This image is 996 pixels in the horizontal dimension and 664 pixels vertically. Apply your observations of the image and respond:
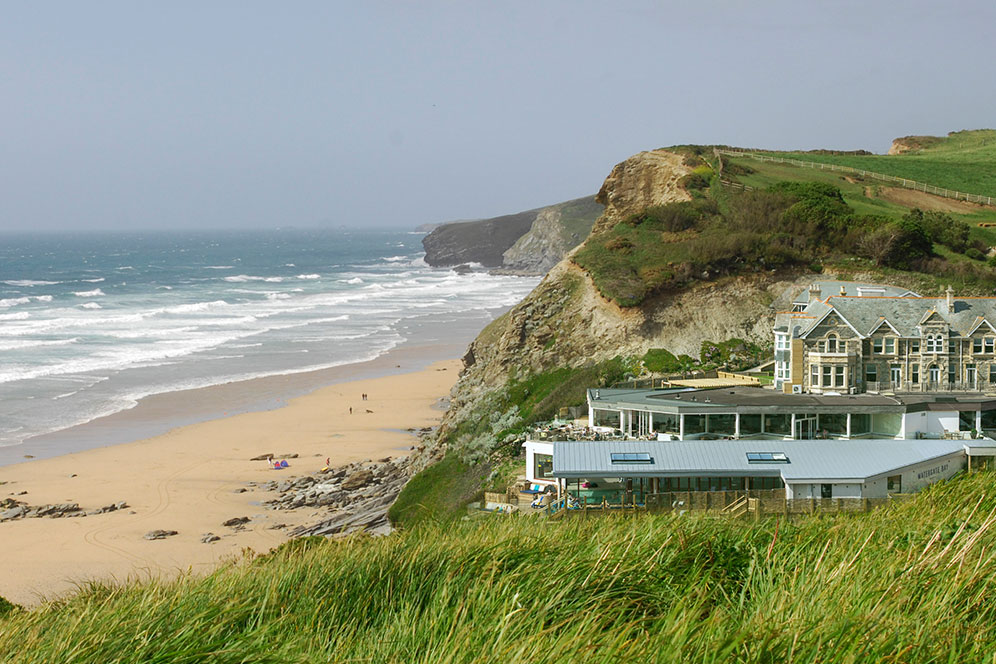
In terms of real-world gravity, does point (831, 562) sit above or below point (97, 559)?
above

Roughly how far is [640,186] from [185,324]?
1713 inches

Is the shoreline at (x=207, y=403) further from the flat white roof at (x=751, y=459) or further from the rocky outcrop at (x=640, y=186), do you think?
the flat white roof at (x=751, y=459)

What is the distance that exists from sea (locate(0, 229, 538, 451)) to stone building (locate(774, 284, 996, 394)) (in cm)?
3021

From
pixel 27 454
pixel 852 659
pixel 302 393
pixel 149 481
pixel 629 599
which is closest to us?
pixel 852 659

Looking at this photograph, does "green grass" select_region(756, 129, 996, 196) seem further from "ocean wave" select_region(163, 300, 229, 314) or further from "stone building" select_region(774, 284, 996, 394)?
"ocean wave" select_region(163, 300, 229, 314)

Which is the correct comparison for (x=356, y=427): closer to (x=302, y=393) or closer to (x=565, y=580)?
(x=302, y=393)

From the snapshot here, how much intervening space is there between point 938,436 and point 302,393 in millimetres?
33590

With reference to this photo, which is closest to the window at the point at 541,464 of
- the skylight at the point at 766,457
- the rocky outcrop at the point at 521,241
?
the skylight at the point at 766,457

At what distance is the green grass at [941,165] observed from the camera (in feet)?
198

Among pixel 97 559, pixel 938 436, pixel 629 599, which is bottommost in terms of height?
pixel 97 559

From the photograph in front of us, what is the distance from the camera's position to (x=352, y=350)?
2571 inches

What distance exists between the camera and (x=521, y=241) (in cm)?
16938

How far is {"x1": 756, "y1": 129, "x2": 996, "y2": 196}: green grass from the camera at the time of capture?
60.5 m

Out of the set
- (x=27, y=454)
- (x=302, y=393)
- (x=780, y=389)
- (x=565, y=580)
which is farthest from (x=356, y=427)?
(x=565, y=580)
